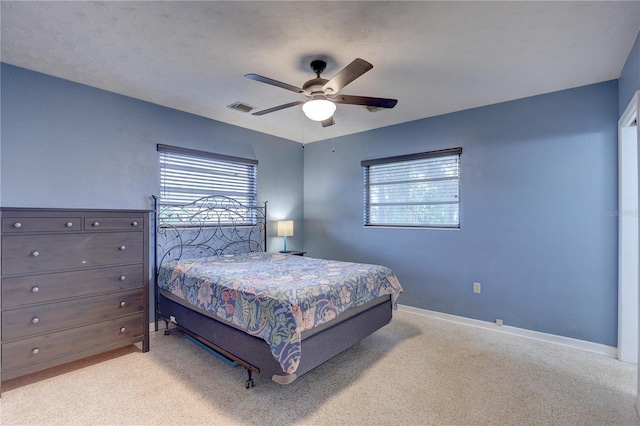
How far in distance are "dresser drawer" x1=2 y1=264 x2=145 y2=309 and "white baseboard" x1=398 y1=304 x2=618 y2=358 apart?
339 cm

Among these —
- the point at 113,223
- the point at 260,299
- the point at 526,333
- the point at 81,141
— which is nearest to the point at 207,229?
the point at 113,223

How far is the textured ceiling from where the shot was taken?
1.94m

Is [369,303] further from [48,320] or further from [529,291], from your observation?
[48,320]

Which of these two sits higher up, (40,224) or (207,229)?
(40,224)

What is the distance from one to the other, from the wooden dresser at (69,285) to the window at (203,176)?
88 cm

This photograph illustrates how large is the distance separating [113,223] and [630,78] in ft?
15.2

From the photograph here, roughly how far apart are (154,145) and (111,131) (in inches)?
17.4

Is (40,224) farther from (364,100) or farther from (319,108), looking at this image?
(364,100)

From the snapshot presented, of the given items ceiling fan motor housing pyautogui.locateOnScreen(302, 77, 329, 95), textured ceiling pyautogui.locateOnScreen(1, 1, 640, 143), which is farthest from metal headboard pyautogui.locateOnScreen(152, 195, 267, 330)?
ceiling fan motor housing pyautogui.locateOnScreen(302, 77, 329, 95)

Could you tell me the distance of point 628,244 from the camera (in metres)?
2.74

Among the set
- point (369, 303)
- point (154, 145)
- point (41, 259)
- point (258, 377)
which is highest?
point (154, 145)

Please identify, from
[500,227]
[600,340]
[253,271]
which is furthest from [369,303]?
[600,340]

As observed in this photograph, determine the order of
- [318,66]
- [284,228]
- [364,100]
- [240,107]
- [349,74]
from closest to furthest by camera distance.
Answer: [349,74] < [364,100] < [318,66] < [240,107] < [284,228]

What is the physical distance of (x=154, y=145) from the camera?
356 centimetres
